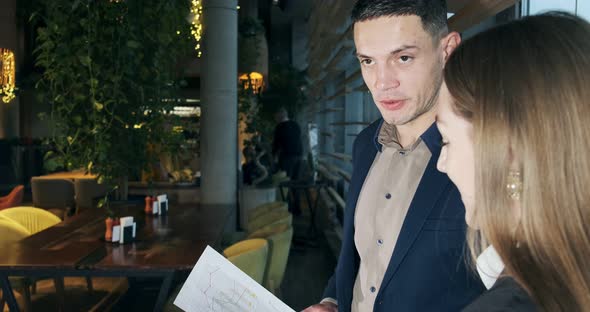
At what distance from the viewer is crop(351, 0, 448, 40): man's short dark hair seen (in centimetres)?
155

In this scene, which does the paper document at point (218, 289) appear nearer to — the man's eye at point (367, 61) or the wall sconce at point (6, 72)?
the man's eye at point (367, 61)

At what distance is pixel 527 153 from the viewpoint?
2.42ft

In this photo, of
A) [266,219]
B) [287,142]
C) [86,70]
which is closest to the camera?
[86,70]

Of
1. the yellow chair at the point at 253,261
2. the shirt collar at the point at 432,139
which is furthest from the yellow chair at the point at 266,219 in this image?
the shirt collar at the point at 432,139

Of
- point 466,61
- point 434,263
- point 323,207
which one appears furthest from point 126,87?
point 323,207

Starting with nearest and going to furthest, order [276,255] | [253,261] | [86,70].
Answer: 1. [253,261]
2. [86,70]
3. [276,255]

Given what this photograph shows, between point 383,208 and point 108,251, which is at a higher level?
point 383,208

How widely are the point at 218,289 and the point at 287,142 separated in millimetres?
7556

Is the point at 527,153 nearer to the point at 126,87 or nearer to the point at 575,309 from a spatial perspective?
the point at 575,309

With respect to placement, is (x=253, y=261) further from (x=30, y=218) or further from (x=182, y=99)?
(x=182, y=99)

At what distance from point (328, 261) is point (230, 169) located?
5.65 ft

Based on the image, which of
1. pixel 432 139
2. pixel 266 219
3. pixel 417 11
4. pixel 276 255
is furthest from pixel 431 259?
pixel 266 219

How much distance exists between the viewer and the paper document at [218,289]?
144 cm

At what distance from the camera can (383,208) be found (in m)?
1.64
